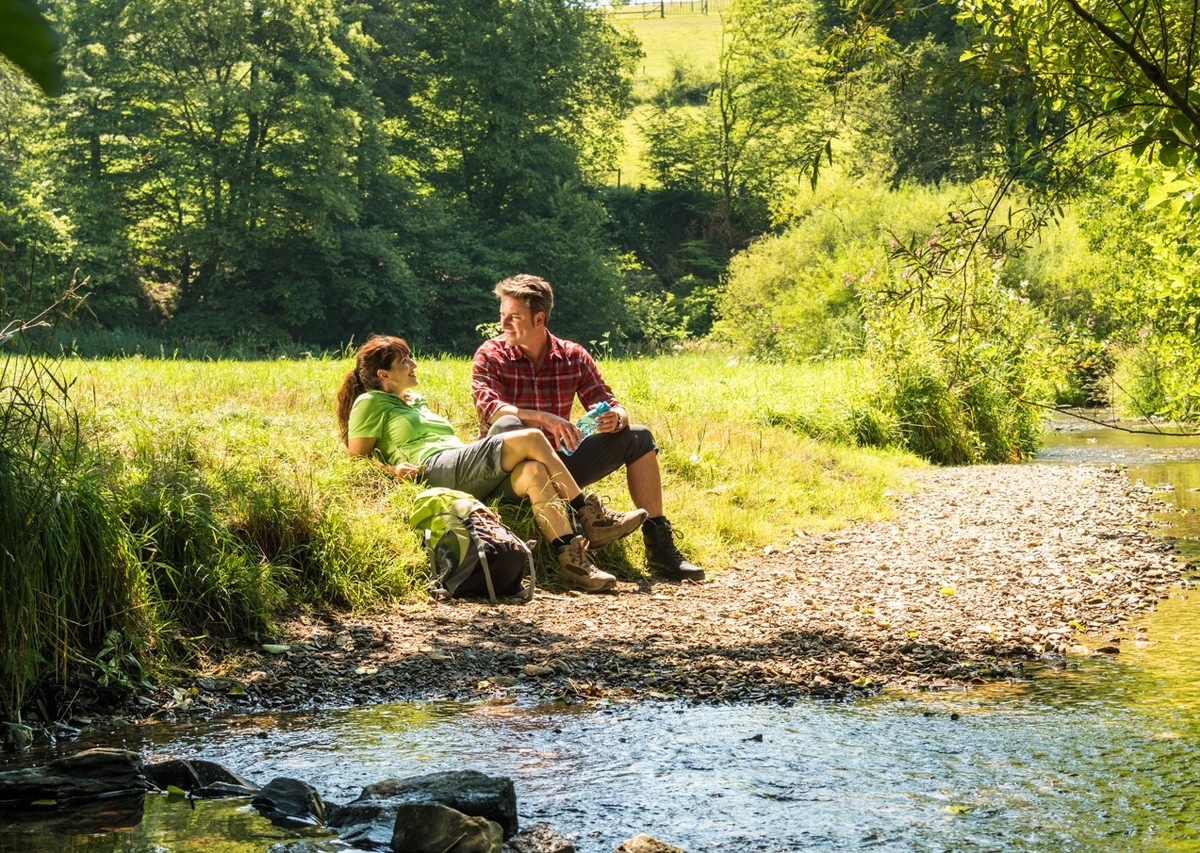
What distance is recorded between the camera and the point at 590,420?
7227mm

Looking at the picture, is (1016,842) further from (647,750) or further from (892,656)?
(892,656)

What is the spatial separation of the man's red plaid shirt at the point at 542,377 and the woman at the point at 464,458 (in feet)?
1.35

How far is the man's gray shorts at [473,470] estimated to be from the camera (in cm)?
671

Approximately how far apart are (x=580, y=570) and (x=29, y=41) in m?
6.25

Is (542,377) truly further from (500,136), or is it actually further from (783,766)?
(500,136)

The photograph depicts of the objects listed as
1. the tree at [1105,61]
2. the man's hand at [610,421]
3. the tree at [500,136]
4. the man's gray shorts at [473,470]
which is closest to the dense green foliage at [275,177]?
the tree at [500,136]

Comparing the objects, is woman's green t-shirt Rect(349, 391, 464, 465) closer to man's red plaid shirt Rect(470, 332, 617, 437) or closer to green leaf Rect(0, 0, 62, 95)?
man's red plaid shirt Rect(470, 332, 617, 437)

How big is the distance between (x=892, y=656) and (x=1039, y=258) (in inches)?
948

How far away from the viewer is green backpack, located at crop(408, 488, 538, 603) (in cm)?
625

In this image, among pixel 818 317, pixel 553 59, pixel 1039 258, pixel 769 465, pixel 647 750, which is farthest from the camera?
pixel 553 59

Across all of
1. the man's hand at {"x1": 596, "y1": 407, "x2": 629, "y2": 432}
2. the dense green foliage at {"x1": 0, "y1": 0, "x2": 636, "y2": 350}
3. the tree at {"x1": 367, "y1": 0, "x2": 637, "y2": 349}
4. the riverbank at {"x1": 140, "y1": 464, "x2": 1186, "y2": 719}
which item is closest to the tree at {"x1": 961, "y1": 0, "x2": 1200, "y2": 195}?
the riverbank at {"x1": 140, "y1": 464, "x2": 1186, "y2": 719}

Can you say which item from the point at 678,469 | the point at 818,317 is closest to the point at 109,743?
the point at 678,469

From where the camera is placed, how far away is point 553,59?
41562mm

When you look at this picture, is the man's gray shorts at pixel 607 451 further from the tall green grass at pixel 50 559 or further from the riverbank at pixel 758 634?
the tall green grass at pixel 50 559
